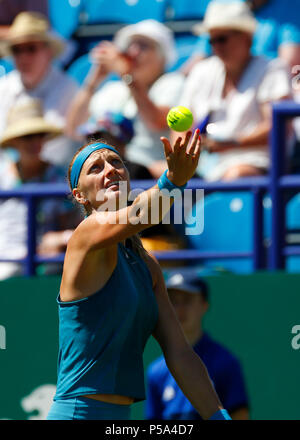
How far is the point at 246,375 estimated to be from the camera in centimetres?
470

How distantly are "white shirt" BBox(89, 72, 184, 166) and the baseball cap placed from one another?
37.9 inches

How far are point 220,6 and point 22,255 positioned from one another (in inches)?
78.8

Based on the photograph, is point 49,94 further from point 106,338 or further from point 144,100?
point 106,338

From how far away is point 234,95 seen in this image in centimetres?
519

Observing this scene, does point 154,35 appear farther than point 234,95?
Yes

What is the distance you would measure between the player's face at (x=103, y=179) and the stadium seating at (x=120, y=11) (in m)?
4.20

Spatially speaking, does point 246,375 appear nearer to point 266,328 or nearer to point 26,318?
point 266,328

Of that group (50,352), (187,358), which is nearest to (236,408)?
(50,352)

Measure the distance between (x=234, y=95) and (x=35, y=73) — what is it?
5.50 feet

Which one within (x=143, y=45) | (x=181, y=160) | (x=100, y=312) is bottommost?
(x=100, y=312)

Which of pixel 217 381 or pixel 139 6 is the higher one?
pixel 139 6

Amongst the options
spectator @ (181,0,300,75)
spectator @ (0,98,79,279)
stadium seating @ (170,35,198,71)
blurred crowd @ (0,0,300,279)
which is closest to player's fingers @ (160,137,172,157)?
blurred crowd @ (0,0,300,279)
